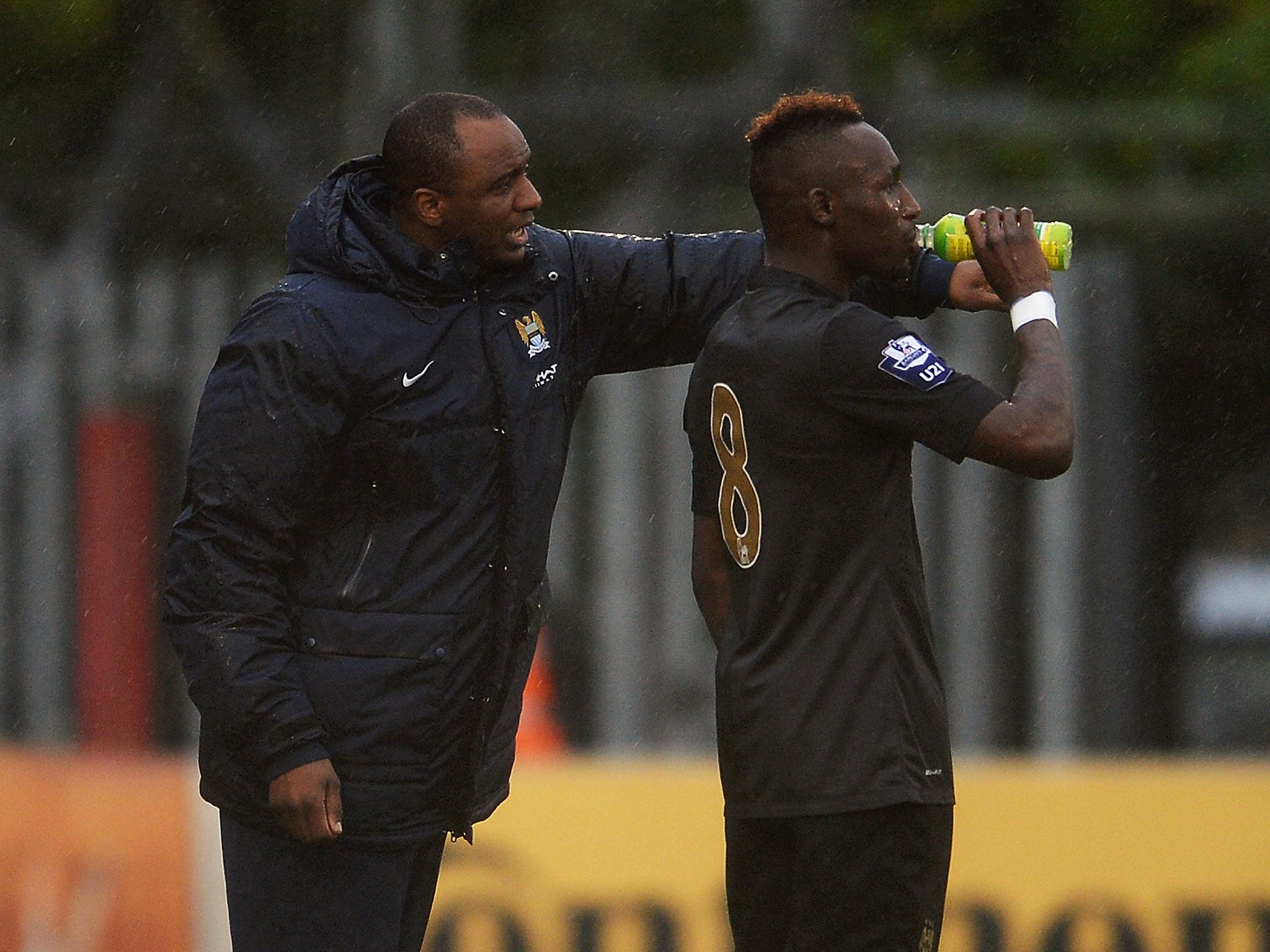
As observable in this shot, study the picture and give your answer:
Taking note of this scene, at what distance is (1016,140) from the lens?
8.09 m

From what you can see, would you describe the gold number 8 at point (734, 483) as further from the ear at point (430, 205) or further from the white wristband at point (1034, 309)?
the ear at point (430, 205)

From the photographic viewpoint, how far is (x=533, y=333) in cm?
370

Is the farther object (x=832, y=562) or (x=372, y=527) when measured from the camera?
(x=372, y=527)

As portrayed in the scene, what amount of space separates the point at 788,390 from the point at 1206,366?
5.49 metres

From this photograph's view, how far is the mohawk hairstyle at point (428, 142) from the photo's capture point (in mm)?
3580

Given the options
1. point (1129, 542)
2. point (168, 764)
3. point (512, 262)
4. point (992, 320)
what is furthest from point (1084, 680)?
point (512, 262)

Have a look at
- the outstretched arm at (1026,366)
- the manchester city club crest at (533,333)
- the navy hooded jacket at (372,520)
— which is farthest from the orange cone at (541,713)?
the outstretched arm at (1026,366)

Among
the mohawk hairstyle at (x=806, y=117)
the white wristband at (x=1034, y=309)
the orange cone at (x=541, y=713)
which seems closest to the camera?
the white wristband at (x=1034, y=309)

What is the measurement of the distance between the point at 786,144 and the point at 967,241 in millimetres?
394

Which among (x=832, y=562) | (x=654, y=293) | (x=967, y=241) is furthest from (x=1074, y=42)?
(x=832, y=562)

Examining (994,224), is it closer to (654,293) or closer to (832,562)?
(832,562)

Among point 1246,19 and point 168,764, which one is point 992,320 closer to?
point 1246,19

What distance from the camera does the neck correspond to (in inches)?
133

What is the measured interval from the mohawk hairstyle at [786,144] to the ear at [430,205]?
514 millimetres
